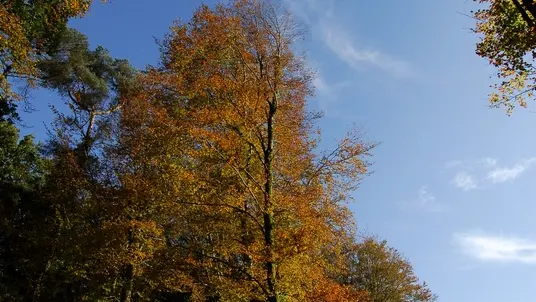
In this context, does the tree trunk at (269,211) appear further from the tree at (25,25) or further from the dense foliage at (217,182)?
the tree at (25,25)

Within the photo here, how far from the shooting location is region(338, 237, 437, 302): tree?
2777 cm

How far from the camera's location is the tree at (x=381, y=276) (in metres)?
27.8

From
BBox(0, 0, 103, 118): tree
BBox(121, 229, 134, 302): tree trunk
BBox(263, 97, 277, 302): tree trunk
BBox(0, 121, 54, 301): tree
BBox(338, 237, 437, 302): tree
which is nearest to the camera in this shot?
BBox(0, 0, 103, 118): tree

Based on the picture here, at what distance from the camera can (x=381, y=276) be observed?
1115 inches

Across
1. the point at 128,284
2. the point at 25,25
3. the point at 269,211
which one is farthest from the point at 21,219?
the point at 269,211

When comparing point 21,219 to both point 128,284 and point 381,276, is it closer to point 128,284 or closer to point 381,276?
point 128,284

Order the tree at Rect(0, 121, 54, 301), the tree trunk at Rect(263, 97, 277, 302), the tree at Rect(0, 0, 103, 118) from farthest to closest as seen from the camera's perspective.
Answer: the tree at Rect(0, 121, 54, 301), the tree trunk at Rect(263, 97, 277, 302), the tree at Rect(0, 0, 103, 118)

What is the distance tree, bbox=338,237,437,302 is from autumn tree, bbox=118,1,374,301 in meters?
18.5

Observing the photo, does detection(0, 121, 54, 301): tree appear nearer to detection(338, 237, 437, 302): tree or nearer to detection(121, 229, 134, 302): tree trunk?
detection(121, 229, 134, 302): tree trunk

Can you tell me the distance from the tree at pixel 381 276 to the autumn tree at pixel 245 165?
18.5 meters

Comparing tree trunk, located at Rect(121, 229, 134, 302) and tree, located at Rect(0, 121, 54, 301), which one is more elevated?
tree, located at Rect(0, 121, 54, 301)

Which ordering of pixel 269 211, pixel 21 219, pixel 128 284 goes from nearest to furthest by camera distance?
pixel 269 211
pixel 128 284
pixel 21 219

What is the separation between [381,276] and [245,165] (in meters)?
21.0

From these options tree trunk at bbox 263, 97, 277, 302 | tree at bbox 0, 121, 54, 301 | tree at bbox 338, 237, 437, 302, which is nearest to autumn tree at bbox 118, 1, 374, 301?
tree trunk at bbox 263, 97, 277, 302
